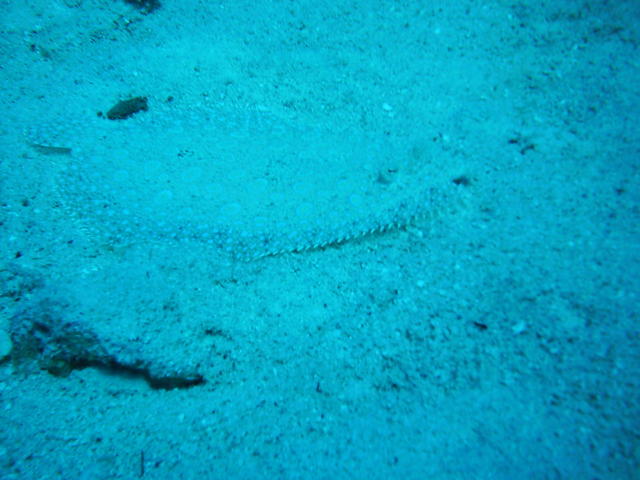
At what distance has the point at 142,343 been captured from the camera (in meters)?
2.00

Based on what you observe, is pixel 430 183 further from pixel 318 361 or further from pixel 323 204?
pixel 318 361

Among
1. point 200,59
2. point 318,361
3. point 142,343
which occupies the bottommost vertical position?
point 142,343

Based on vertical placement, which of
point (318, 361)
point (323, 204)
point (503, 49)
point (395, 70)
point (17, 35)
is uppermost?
point (503, 49)

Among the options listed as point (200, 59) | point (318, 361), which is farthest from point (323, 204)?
point (200, 59)

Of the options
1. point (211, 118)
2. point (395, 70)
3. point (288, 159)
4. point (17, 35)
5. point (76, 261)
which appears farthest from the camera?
point (17, 35)

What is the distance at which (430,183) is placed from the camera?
2.52m

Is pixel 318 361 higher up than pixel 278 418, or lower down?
higher up

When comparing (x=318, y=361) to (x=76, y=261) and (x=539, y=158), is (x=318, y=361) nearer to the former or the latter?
(x=76, y=261)

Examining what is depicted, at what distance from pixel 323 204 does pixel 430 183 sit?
2.58 feet

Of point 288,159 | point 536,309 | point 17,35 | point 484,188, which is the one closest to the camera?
point 536,309

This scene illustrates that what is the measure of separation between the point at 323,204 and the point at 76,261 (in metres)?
1.67


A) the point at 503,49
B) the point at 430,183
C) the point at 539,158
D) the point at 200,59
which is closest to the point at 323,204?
the point at 430,183

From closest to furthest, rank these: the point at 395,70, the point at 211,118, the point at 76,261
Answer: the point at 76,261 → the point at 211,118 → the point at 395,70

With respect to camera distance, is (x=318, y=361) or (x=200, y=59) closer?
(x=318, y=361)
